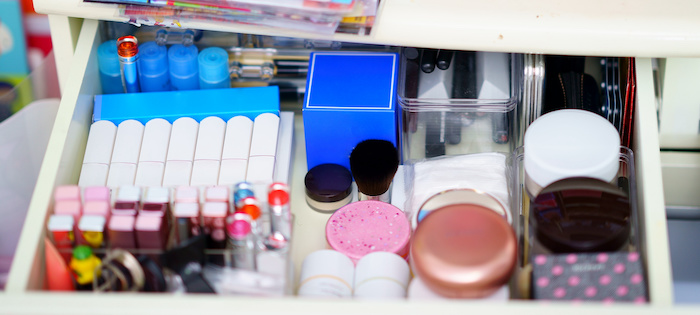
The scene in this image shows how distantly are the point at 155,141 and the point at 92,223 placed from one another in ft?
0.73

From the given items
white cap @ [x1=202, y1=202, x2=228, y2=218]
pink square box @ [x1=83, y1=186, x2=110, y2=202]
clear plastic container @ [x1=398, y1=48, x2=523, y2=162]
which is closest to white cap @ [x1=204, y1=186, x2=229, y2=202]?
white cap @ [x1=202, y1=202, x2=228, y2=218]

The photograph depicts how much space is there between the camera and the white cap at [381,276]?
2.71 feet

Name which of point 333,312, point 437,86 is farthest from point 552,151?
point 333,312

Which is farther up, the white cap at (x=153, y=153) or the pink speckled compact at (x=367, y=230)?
the white cap at (x=153, y=153)

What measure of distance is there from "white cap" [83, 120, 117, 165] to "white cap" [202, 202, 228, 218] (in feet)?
0.75

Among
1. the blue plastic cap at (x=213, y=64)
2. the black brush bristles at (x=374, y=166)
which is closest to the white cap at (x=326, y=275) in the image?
the black brush bristles at (x=374, y=166)

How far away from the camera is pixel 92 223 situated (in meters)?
0.79

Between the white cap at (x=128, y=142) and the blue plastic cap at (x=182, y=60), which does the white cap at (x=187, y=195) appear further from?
the blue plastic cap at (x=182, y=60)

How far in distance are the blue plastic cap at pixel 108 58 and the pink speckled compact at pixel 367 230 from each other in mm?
386

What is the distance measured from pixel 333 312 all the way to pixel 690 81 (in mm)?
597

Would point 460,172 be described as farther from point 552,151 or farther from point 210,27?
point 210,27

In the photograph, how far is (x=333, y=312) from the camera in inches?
27.1

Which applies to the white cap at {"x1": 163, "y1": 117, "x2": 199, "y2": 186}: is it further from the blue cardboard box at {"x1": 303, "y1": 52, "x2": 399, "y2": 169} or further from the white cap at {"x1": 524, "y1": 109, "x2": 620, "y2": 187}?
the white cap at {"x1": 524, "y1": 109, "x2": 620, "y2": 187}

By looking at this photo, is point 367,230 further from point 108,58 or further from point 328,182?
point 108,58
